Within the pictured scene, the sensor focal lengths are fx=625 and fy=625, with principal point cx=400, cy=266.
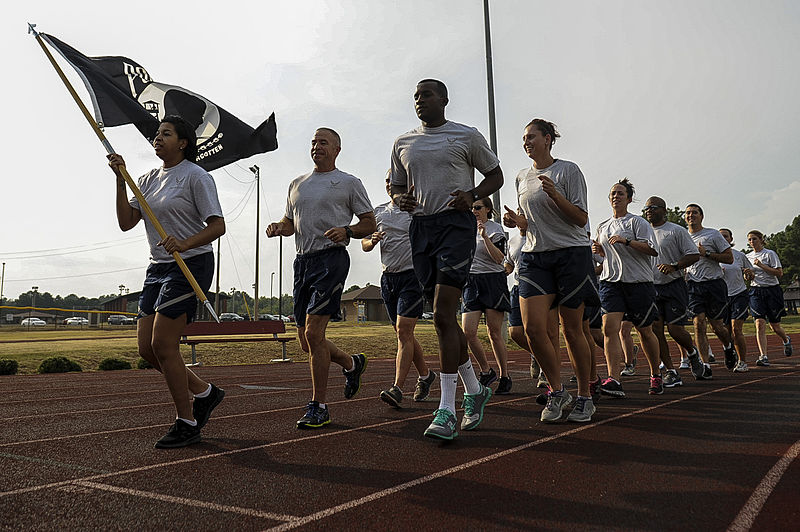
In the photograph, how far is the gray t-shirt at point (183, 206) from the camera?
4.19 m

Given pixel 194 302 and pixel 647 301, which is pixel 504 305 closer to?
pixel 647 301

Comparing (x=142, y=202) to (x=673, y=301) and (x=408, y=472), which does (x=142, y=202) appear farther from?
(x=673, y=301)

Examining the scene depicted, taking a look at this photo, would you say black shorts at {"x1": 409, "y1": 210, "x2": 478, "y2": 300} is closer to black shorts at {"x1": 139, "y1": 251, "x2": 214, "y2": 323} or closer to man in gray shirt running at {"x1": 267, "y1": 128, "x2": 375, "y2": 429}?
man in gray shirt running at {"x1": 267, "y1": 128, "x2": 375, "y2": 429}

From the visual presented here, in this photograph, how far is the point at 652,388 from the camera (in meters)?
6.60

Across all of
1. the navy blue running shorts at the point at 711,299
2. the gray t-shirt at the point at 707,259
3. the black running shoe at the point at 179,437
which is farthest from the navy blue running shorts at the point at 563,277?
the navy blue running shorts at the point at 711,299

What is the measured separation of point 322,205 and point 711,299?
6.72 meters

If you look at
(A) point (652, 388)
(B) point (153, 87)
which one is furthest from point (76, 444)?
(A) point (652, 388)

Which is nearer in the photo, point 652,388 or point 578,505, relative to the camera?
point 578,505

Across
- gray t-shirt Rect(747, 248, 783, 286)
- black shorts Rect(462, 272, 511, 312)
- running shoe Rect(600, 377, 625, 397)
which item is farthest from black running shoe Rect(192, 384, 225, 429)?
gray t-shirt Rect(747, 248, 783, 286)

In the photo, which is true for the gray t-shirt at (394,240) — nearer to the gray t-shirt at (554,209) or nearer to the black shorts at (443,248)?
the gray t-shirt at (554,209)

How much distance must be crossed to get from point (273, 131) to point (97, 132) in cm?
251

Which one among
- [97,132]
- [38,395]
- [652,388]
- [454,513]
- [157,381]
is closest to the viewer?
[454,513]

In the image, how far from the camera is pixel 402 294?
20.2ft

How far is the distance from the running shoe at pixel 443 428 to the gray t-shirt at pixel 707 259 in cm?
628
